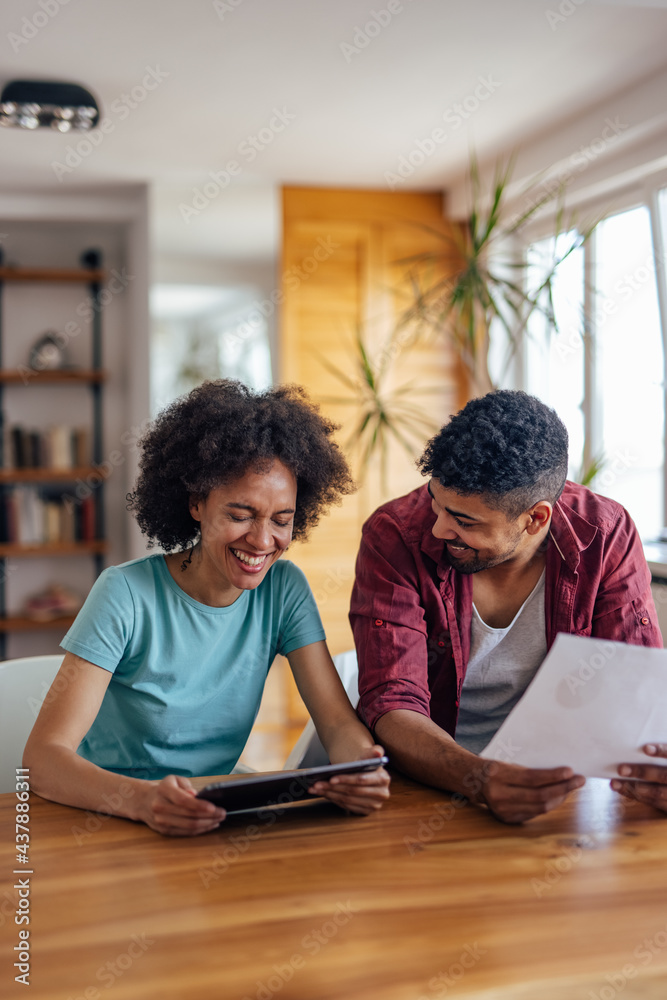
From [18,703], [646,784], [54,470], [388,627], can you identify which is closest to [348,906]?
[646,784]

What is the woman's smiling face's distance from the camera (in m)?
1.52

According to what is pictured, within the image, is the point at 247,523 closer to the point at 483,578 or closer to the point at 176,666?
the point at 176,666

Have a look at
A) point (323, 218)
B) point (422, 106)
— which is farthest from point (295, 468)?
point (323, 218)

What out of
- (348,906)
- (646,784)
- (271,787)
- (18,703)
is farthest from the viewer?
(18,703)

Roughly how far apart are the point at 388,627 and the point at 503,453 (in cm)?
37

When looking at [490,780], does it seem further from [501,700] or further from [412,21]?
[412,21]

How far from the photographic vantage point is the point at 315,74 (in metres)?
2.95

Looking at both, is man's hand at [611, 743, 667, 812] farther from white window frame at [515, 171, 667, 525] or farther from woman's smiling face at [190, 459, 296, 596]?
white window frame at [515, 171, 667, 525]

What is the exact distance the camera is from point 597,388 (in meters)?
3.65

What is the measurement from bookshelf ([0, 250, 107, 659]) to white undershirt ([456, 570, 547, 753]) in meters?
3.48

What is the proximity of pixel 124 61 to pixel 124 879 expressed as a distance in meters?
2.63

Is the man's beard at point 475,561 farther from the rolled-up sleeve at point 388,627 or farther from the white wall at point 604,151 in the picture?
the white wall at point 604,151

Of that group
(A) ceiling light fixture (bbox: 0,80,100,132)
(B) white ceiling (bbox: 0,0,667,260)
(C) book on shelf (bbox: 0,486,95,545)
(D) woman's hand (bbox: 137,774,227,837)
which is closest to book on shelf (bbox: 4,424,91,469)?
(C) book on shelf (bbox: 0,486,95,545)

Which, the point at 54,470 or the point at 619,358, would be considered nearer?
the point at 619,358
